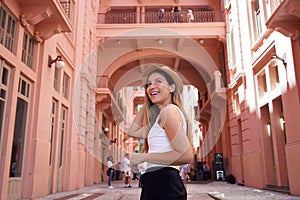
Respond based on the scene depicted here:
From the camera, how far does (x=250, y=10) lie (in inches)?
481

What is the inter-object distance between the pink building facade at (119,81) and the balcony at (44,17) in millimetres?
26

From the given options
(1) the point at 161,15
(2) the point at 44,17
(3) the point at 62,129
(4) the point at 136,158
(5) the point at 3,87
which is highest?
(1) the point at 161,15

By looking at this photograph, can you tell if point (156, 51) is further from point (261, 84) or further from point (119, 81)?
point (119, 81)

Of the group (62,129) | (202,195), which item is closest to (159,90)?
(202,195)

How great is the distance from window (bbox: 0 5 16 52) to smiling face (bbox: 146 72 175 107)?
5.93 metres

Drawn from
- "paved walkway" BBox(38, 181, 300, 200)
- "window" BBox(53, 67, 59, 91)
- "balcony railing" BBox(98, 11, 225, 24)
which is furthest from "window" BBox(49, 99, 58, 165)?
"balcony railing" BBox(98, 11, 225, 24)

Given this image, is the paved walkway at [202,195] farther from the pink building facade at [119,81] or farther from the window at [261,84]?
the window at [261,84]

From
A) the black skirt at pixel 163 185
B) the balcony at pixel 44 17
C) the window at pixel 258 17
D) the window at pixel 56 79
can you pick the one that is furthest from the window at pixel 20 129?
the window at pixel 258 17

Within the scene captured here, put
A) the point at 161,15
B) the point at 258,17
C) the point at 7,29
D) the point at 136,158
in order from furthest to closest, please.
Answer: the point at 161,15 → the point at 258,17 → the point at 7,29 → the point at 136,158

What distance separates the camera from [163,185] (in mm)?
1397

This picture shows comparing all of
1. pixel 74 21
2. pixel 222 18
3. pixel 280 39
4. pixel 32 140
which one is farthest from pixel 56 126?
pixel 222 18

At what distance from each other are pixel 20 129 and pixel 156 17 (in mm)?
11722

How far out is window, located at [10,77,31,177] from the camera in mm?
7078

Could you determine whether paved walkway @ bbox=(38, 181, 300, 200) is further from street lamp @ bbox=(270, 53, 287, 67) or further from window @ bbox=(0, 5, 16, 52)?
window @ bbox=(0, 5, 16, 52)
